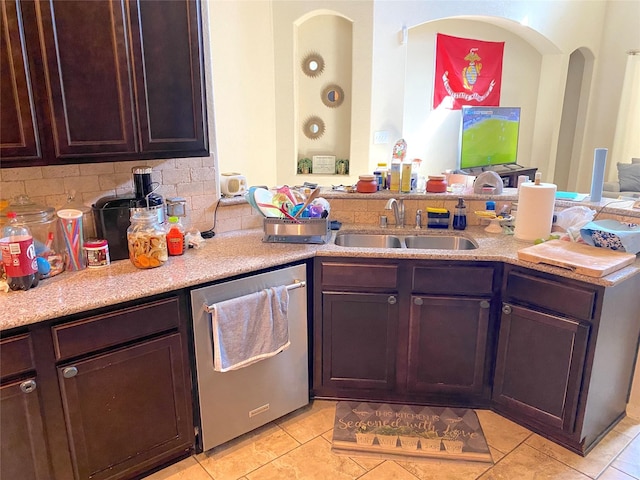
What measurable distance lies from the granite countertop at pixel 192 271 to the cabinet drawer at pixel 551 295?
7 cm

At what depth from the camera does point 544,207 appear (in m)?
2.45

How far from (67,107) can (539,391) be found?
241 cm

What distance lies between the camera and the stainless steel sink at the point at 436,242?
2.72m

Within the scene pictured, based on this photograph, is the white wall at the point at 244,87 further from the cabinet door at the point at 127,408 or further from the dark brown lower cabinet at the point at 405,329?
the cabinet door at the point at 127,408

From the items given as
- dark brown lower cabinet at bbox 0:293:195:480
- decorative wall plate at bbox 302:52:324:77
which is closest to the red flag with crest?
decorative wall plate at bbox 302:52:324:77

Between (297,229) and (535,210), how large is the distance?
125 centimetres

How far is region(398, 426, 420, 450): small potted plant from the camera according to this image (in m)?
2.22

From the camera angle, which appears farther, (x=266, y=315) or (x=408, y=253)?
(x=408, y=253)

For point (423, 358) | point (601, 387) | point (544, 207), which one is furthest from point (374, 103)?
point (601, 387)

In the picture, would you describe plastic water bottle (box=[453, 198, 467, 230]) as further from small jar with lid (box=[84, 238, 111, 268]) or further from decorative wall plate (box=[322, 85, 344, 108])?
decorative wall plate (box=[322, 85, 344, 108])

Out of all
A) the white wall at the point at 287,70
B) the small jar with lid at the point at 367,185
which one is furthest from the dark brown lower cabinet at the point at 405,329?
the white wall at the point at 287,70

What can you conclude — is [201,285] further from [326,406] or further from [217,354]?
[326,406]

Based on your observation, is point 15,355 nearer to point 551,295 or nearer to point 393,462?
point 393,462

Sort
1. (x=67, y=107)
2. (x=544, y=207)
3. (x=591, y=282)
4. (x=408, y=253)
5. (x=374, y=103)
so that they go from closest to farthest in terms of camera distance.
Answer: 1. (x=67, y=107)
2. (x=591, y=282)
3. (x=408, y=253)
4. (x=544, y=207)
5. (x=374, y=103)
